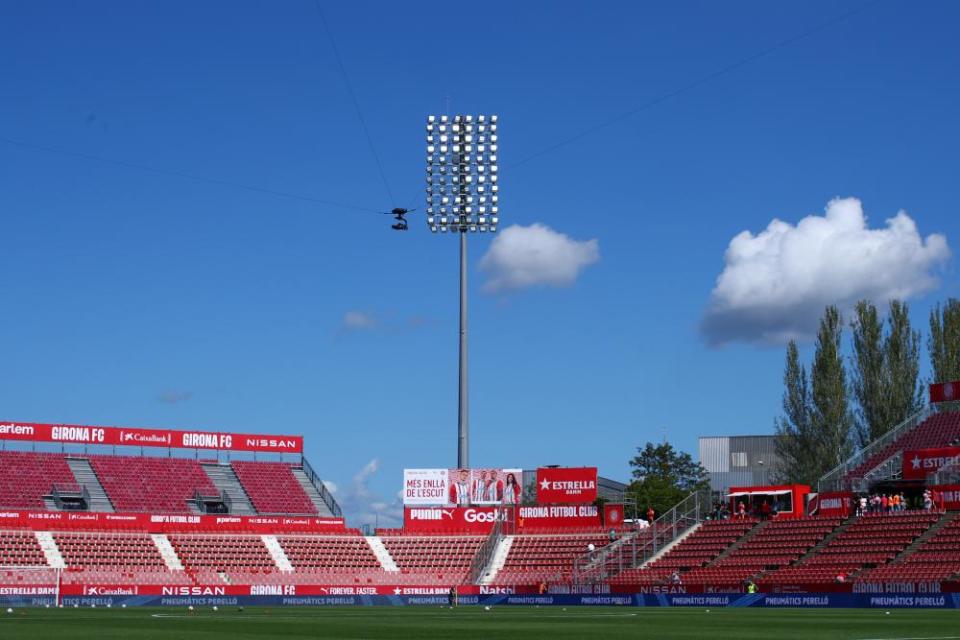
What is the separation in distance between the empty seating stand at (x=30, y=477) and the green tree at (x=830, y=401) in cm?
4780

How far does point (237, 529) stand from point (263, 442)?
11175 millimetres

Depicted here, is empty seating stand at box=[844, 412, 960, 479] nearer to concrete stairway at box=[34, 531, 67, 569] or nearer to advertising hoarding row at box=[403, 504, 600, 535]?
advertising hoarding row at box=[403, 504, 600, 535]

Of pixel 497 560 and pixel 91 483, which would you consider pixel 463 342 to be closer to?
pixel 497 560

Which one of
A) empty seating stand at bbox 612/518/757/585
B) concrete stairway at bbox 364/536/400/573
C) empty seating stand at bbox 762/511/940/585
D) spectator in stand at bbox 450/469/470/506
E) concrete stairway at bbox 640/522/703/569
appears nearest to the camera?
empty seating stand at bbox 762/511/940/585

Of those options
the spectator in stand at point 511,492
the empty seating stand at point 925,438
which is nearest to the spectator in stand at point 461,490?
the spectator in stand at point 511,492

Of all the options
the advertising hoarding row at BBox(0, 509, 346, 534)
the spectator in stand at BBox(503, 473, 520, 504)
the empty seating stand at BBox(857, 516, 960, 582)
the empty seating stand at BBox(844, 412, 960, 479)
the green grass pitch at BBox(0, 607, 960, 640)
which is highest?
the empty seating stand at BBox(844, 412, 960, 479)

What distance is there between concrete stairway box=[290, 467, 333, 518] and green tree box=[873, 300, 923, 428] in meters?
36.4

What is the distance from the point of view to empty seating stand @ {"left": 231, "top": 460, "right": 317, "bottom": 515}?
274 feet

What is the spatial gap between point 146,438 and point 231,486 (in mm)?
6202

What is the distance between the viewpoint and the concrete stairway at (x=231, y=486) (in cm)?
8244

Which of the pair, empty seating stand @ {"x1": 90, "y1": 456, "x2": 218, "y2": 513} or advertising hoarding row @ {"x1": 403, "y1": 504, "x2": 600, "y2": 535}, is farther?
advertising hoarding row @ {"x1": 403, "y1": 504, "x2": 600, "y2": 535}

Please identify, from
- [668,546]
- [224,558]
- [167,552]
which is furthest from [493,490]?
[167,552]

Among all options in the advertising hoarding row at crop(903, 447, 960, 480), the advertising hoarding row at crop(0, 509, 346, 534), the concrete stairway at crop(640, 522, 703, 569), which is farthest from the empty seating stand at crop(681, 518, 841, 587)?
the advertising hoarding row at crop(0, 509, 346, 534)

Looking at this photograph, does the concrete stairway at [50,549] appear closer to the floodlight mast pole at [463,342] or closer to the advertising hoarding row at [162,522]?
the advertising hoarding row at [162,522]
